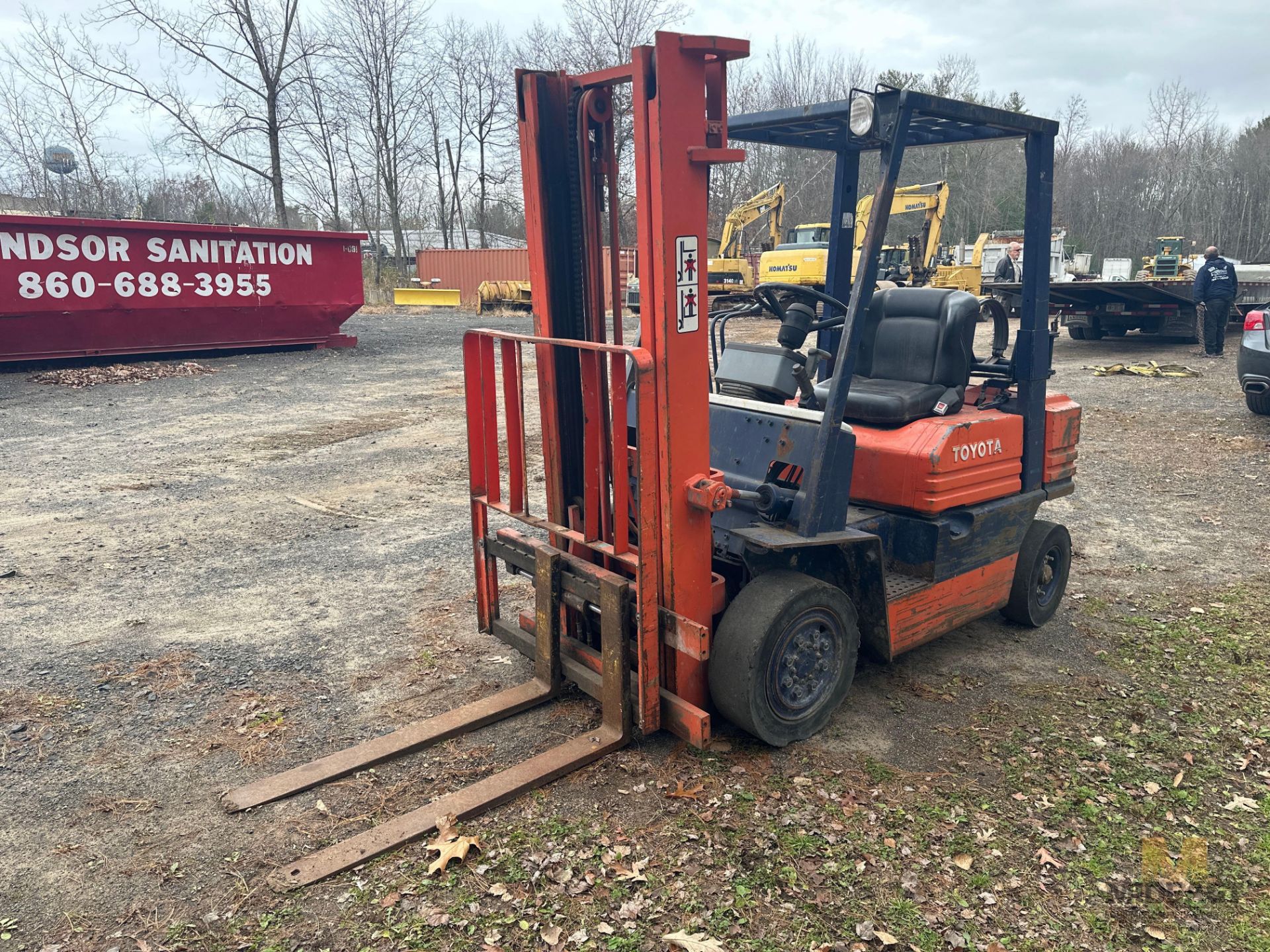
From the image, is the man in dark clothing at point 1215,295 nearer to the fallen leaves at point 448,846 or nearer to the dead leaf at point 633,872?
the dead leaf at point 633,872

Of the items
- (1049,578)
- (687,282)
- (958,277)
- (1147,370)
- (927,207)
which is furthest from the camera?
(958,277)

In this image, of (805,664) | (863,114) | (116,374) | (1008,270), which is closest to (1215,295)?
(1008,270)

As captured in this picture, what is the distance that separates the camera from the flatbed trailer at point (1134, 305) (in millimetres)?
15883

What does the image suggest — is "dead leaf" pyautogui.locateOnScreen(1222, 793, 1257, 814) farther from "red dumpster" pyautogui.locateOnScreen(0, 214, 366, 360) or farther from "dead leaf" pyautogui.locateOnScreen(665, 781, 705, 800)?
"red dumpster" pyautogui.locateOnScreen(0, 214, 366, 360)

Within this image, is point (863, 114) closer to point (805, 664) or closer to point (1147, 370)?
point (805, 664)

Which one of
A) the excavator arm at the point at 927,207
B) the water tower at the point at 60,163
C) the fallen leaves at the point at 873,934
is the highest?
the water tower at the point at 60,163

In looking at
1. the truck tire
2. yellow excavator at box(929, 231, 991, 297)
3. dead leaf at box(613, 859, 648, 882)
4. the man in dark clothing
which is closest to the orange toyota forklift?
dead leaf at box(613, 859, 648, 882)

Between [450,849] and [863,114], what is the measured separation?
125 inches

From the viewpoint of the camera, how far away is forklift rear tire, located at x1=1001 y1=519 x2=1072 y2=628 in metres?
4.95

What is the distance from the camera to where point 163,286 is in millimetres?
14578

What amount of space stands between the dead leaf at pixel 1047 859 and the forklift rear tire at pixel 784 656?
0.98 meters

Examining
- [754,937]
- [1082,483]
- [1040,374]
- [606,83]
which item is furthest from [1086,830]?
[1082,483]

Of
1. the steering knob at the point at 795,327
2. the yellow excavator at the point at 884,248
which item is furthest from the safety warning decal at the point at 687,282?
the yellow excavator at the point at 884,248

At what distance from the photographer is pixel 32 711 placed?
13.4 ft
